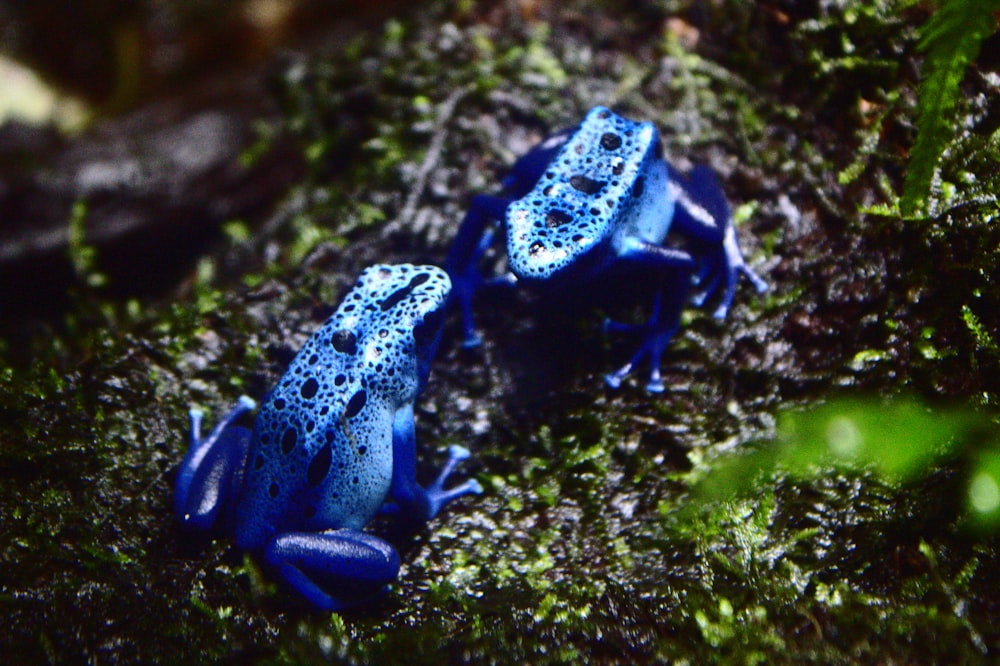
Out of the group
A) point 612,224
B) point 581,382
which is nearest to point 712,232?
point 612,224

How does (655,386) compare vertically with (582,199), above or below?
below

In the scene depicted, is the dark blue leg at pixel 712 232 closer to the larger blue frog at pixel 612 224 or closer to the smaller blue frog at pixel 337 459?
the larger blue frog at pixel 612 224

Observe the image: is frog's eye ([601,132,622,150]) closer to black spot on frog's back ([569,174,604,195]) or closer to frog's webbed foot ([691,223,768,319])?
black spot on frog's back ([569,174,604,195])

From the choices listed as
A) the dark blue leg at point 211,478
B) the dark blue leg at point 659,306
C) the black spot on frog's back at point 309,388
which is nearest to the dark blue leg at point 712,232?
the dark blue leg at point 659,306

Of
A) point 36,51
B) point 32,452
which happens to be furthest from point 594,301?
point 36,51

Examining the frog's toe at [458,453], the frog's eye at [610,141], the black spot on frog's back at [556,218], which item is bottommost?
the frog's toe at [458,453]

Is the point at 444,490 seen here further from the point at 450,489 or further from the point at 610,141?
the point at 610,141

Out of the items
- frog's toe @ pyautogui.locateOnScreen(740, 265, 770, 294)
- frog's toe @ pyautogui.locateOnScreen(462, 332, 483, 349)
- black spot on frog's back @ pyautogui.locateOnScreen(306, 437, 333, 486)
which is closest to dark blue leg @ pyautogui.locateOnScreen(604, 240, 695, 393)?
frog's toe @ pyautogui.locateOnScreen(740, 265, 770, 294)
